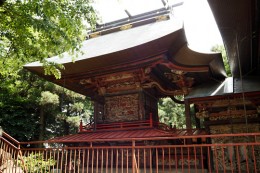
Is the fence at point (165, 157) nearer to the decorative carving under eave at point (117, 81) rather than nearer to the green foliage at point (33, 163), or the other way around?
the green foliage at point (33, 163)

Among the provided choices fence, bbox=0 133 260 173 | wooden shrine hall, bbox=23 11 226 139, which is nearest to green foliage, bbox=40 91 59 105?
wooden shrine hall, bbox=23 11 226 139

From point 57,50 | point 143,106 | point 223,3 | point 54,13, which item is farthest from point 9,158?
point 223,3

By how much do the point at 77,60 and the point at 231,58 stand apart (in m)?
5.38

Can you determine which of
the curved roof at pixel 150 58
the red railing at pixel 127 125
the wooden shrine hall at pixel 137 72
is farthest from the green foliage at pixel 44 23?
the red railing at pixel 127 125

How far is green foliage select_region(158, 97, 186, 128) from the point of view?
24.7 meters

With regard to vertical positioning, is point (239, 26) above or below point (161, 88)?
above

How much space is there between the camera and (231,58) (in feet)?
24.9

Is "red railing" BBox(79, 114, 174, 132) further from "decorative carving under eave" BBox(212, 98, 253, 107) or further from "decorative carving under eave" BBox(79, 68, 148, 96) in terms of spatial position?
"decorative carving under eave" BBox(212, 98, 253, 107)

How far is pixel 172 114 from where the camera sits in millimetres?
25328

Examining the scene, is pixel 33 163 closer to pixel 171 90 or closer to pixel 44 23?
pixel 44 23

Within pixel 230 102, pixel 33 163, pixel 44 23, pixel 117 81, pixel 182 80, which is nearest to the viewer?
pixel 44 23

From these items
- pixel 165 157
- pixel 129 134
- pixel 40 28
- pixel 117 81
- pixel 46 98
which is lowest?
pixel 165 157

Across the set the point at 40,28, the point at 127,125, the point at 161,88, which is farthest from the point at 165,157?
the point at 40,28

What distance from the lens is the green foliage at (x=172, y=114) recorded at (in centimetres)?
2473
